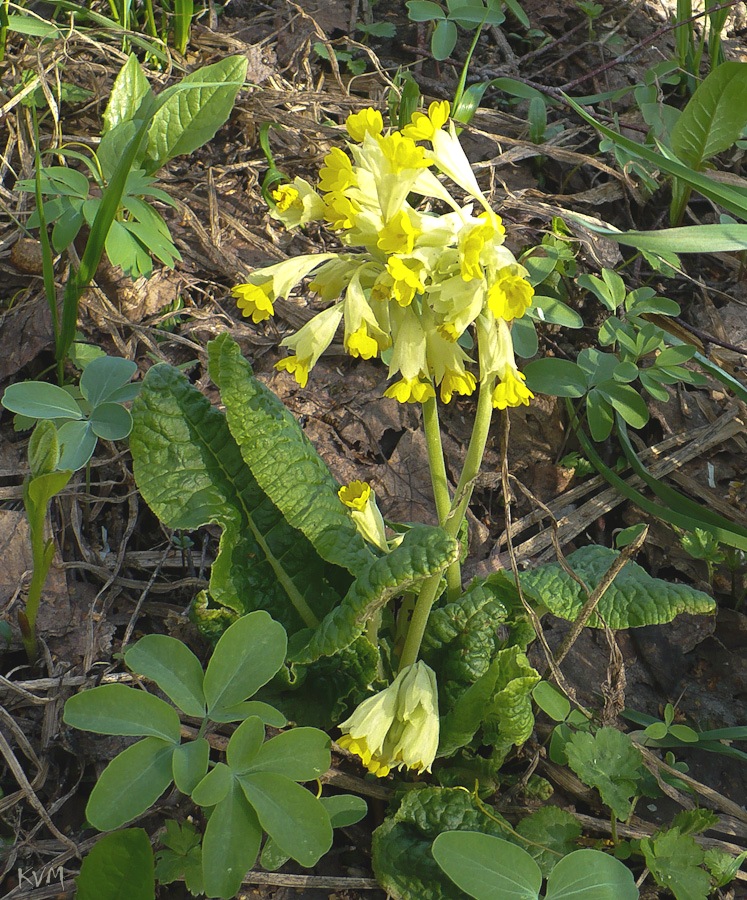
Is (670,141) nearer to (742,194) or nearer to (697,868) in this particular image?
(742,194)

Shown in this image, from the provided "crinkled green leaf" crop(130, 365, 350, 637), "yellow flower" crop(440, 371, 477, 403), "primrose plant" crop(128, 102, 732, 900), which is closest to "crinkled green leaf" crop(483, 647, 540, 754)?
"primrose plant" crop(128, 102, 732, 900)

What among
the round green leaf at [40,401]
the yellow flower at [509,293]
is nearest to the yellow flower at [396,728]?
the yellow flower at [509,293]

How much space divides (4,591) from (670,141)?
2962mm

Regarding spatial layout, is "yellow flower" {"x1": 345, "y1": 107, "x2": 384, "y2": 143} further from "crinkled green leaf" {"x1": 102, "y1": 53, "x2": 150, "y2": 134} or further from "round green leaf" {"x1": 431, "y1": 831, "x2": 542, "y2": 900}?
"crinkled green leaf" {"x1": 102, "y1": 53, "x2": 150, "y2": 134}

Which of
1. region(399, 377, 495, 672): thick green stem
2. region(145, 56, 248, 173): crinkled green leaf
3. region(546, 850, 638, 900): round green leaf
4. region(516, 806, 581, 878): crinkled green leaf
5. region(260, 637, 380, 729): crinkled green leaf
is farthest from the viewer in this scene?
region(145, 56, 248, 173): crinkled green leaf

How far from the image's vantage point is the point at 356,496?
2.12 meters

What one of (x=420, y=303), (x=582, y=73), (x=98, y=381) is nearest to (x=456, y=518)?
(x=420, y=303)

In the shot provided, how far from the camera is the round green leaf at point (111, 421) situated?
228 cm

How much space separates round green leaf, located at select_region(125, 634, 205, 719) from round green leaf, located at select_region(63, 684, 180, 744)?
4 centimetres

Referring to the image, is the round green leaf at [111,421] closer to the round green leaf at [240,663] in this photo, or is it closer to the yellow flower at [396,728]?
the round green leaf at [240,663]

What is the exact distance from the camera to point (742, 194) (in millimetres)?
2629

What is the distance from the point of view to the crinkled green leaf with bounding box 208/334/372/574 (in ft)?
7.34

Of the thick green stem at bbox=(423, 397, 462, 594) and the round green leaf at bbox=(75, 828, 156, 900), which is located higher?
the thick green stem at bbox=(423, 397, 462, 594)

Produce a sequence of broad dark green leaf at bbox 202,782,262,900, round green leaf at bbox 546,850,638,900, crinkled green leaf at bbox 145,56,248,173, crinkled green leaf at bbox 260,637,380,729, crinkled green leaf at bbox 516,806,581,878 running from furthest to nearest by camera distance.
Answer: crinkled green leaf at bbox 145,56,248,173, crinkled green leaf at bbox 260,637,380,729, crinkled green leaf at bbox 516,806,581,878, round green leaf at bbox 546,850,638,900, broad dark green leaf at bbox 202,782,262,900
